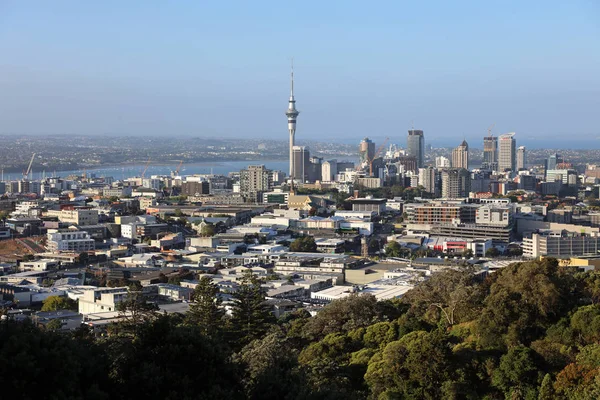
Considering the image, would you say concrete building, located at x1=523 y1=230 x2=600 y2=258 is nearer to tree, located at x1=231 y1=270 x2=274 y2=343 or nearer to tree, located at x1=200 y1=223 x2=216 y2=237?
tree, located at x1=200 y1=223 x2=216 y2=237

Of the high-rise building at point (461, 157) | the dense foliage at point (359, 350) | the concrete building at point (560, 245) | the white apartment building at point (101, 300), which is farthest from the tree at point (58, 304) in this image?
the high-rise building at point (461, 157)

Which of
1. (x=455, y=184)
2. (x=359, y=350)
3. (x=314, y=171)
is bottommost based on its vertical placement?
(x=314, y=171)

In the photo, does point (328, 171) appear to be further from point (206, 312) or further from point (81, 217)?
point (206, 312)

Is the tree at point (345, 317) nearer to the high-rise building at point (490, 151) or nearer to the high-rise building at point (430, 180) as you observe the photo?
the high-rise building at point (430, 180)

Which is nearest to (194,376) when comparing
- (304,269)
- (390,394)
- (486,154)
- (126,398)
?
(126,398)

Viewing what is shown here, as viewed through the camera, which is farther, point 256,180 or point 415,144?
point 415,144

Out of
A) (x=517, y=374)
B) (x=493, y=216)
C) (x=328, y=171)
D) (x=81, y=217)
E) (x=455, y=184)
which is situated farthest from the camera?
(x=328, y=171)

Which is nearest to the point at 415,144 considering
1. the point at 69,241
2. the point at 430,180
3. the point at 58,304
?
the point at 430,180
